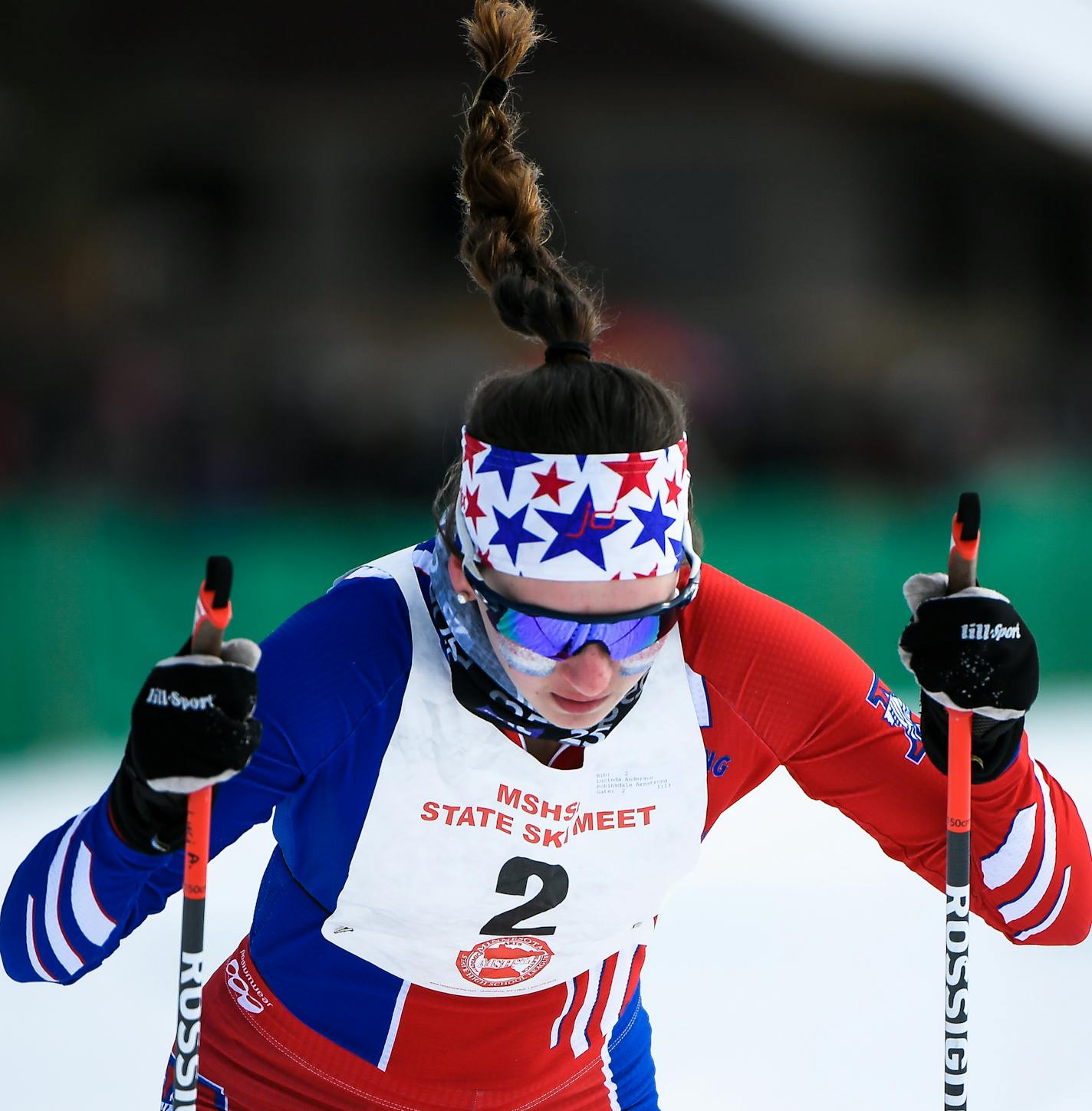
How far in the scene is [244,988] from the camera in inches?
92.0

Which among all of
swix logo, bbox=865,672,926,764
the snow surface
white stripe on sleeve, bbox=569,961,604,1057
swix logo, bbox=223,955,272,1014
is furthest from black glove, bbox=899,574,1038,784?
the snow surface

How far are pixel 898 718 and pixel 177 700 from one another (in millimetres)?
1042

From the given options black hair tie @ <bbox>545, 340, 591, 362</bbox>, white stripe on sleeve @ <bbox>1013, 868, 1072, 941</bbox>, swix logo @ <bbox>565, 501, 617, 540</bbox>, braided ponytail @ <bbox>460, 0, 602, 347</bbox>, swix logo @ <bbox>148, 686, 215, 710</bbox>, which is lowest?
white stripe on sleeve @ <bbox>1013, 868, 1072, 941</bbox>

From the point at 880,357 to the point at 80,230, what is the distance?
248 inches

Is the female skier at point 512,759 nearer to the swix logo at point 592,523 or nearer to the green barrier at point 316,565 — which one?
the swix logo at point 592,523

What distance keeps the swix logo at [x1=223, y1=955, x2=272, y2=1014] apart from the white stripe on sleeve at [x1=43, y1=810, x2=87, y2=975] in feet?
1.07

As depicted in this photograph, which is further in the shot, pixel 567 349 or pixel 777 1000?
pixel 777 1000

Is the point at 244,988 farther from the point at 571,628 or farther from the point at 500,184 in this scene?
the point at 500,184

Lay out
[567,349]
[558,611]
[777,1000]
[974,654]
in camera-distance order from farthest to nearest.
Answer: [777,1000] < [567,349] < [974,654] < [558,611]

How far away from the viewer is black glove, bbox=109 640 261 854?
1.85 m

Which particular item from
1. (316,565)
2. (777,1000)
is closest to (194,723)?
(777,1000)

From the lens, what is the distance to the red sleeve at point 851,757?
2.20m

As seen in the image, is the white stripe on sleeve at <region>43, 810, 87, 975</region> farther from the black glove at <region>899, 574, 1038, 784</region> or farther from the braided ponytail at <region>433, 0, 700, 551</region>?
the black glove at <region>899, 574, 1038, 784</region>

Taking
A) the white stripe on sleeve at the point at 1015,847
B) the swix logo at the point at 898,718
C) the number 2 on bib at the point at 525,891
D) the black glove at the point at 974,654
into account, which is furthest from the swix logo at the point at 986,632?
the number 2 on bib at the point at 525,891
